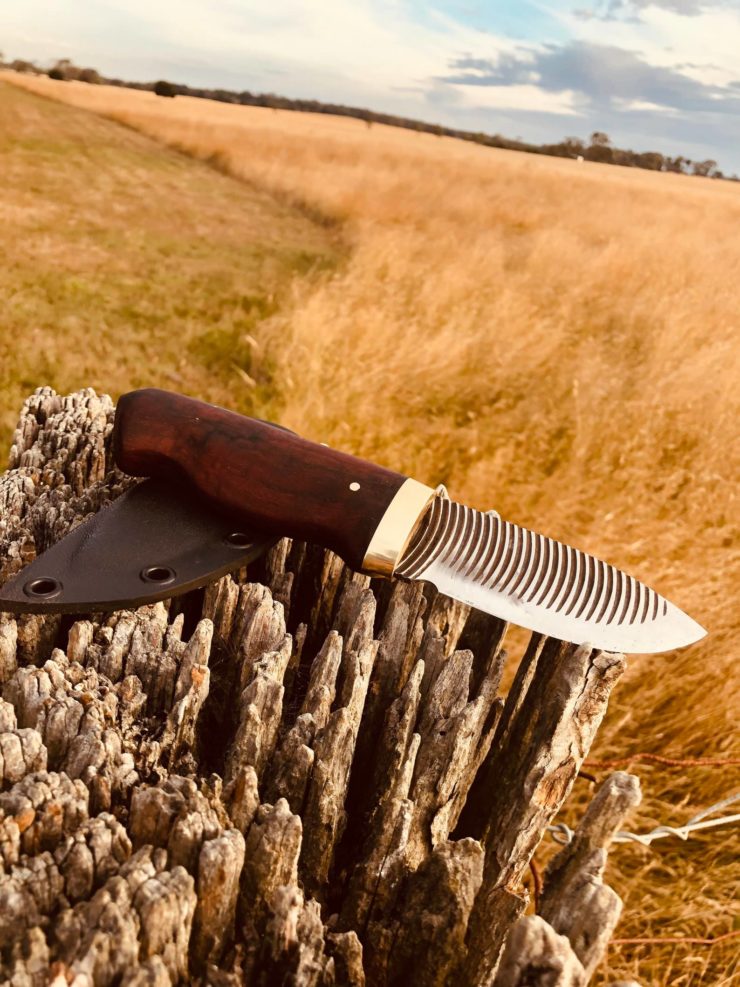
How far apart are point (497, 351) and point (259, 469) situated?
572cm

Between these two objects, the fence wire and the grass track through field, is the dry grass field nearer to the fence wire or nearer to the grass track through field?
the grass track through field

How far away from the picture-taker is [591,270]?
9.59 meters

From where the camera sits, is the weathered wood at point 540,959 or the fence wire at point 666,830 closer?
the weathered wood at point 540,959

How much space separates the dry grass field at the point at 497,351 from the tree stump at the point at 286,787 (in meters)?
1.79

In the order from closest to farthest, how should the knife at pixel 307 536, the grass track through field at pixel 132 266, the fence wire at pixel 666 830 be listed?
1. the knife at pixel 307 536
2. the fence wire at pixel 666 830
3. the grass track through field at pixel 132 266

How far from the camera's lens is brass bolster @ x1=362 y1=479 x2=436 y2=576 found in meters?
1.72

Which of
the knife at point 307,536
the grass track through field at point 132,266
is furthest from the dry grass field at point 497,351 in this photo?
the knife at point 307,536

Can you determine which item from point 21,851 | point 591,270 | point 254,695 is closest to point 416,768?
point 254,695

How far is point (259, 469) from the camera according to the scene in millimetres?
1801

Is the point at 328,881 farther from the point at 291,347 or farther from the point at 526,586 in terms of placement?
the point at 291,347

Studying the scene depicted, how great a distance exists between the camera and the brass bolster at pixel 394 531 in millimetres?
1722

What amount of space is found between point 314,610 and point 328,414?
4.19m

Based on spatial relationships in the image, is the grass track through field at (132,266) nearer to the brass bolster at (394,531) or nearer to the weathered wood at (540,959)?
the brass bolster at (394,531)

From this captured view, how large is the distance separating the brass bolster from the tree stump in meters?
0.12
